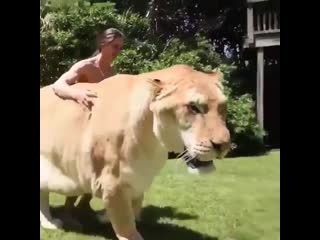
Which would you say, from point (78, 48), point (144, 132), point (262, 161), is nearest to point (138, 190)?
point (144, 132)

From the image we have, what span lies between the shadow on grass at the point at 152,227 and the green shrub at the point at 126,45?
542 millimetres

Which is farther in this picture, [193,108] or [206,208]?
[206,208]

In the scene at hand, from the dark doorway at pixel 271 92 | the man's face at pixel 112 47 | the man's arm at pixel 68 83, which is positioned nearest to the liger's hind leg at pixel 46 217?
the man's arm at pixel 68 83

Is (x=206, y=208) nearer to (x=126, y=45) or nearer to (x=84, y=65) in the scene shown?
(x=84, y=65)

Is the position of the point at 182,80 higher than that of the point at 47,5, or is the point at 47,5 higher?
the point at 47,5

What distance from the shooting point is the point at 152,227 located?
1.44m

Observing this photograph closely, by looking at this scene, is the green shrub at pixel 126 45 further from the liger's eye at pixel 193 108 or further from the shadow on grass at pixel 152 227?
the liger's eye at pixel 193 108

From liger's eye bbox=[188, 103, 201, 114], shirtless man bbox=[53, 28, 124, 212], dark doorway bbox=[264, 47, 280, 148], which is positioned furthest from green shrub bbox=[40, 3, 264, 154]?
liger's eye bbox=[188, 103, 201, 114]

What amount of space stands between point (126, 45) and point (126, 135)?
0.81 metres

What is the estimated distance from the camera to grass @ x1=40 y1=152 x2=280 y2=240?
1387 mm

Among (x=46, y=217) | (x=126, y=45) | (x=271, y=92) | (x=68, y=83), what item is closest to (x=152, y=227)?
(x=46, y=217)
